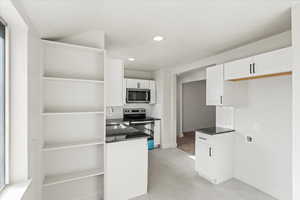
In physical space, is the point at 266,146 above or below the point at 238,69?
below

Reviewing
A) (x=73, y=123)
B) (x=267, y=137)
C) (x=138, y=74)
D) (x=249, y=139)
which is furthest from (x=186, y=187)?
(x=138, y=74)

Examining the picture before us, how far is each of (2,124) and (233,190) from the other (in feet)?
10.3

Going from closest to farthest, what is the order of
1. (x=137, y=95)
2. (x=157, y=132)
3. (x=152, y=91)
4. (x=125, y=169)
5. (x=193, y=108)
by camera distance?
(x=125, y=169)
(x=137, y=95)
(x=157, y=132)
(x=152, y=91)
(x=193, y=108)

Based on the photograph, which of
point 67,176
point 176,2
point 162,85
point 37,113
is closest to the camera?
point 176,2

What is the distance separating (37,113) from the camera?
162 centimetres

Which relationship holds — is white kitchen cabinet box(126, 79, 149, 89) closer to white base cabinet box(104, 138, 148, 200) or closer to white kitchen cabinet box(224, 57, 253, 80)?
white base cabinet box(104, 138, 148, 200)

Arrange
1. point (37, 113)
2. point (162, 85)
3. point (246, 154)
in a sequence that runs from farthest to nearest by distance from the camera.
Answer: point (162, 85)
point (246, 154)
point (37, 113)

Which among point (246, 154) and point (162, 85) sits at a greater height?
point (162, 85)

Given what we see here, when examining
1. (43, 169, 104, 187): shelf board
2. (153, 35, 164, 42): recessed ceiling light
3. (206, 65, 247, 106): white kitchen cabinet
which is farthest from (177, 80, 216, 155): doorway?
(43, 169, 104, 187): shelf board

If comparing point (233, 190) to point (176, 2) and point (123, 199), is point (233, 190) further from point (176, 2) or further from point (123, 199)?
point (176, 2)

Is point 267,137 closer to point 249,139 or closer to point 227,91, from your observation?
point 249,139

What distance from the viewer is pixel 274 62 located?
188 centimetres

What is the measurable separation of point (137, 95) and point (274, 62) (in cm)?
324

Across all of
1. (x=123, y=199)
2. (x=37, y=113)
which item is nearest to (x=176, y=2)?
(x=37, y=113)
